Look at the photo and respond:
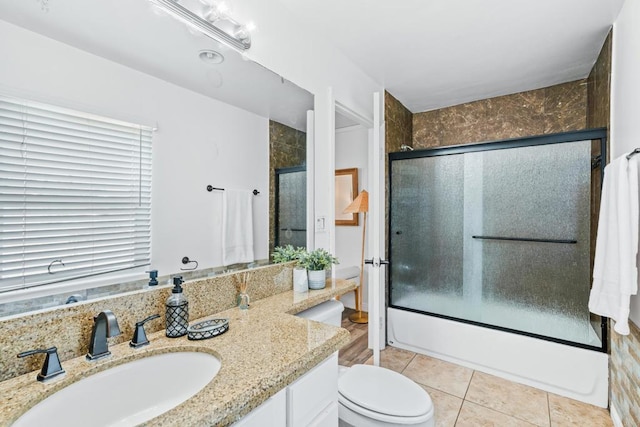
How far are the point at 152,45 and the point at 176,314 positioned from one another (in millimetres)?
912

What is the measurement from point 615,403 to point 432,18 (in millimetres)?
2447

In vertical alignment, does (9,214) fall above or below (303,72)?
below

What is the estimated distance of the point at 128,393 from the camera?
32.2 inches

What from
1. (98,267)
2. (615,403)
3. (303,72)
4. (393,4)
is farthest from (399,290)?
(98,267)

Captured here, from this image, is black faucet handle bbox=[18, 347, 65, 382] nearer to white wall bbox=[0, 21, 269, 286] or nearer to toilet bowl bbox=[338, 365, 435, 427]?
white wall bbox=[0, 21, 269, 286]

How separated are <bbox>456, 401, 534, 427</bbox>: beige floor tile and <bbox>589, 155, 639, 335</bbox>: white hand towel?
2.62 ft

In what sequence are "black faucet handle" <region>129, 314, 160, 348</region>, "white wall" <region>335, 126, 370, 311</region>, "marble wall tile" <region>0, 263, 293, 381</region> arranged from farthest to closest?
1. "white wall" <region>335, 126, 370, 311</region>
2. "black faucet handle" <region>129, 314, 160, 348</region>
3. "marble wall tile" <region>0, 263, 293, 381</region>

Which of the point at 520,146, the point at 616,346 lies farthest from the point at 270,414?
the point at 520,146

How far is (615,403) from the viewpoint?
177 cm

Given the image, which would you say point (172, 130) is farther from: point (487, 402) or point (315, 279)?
point (487, 402)

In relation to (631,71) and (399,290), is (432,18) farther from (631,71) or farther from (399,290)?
(399,290)

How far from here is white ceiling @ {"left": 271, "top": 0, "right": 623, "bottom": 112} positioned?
165 centimetres

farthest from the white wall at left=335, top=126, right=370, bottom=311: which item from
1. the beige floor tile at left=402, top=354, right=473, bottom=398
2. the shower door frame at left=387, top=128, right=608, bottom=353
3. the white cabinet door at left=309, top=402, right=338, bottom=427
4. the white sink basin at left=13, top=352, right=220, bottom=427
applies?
the white sink basin at left=13, top=352, right=220, bottom=427

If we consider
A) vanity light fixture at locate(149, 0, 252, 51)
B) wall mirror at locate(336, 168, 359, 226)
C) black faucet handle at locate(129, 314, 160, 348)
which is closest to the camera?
black faucet handle at locate(129, 314, 160, 348)
